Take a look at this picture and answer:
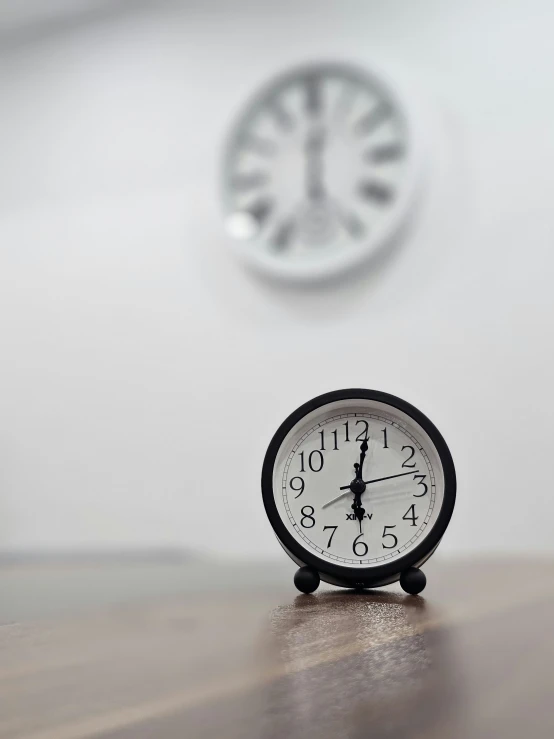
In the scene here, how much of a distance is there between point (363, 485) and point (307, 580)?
13 cm

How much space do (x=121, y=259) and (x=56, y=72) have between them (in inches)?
32.1

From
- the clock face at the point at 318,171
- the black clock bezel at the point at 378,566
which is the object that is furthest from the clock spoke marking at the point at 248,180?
the black clock bezel at the point at 378,566

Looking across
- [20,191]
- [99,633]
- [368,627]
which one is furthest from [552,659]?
[20,191]

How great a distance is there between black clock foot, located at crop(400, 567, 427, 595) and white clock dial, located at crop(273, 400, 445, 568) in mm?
23

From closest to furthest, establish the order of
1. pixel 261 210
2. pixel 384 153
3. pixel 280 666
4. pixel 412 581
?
1. pixel 280 666
2. pixel 412 581
3. pixel 384 153
4. pixel 261 210

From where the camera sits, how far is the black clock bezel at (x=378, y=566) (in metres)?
0.79

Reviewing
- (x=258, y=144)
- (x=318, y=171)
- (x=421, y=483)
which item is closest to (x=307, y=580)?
(x=421, y=483)

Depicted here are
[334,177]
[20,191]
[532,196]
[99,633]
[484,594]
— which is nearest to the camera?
[99,633]

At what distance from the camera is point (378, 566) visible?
2.61 ft

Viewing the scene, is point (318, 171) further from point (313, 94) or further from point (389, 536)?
point (389, 536)

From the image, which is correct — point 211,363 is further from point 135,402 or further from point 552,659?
point 552,659

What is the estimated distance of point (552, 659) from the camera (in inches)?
16.6

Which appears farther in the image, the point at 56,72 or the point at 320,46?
the point at 56,72

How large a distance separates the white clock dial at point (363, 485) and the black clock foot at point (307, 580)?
0.02 meters
